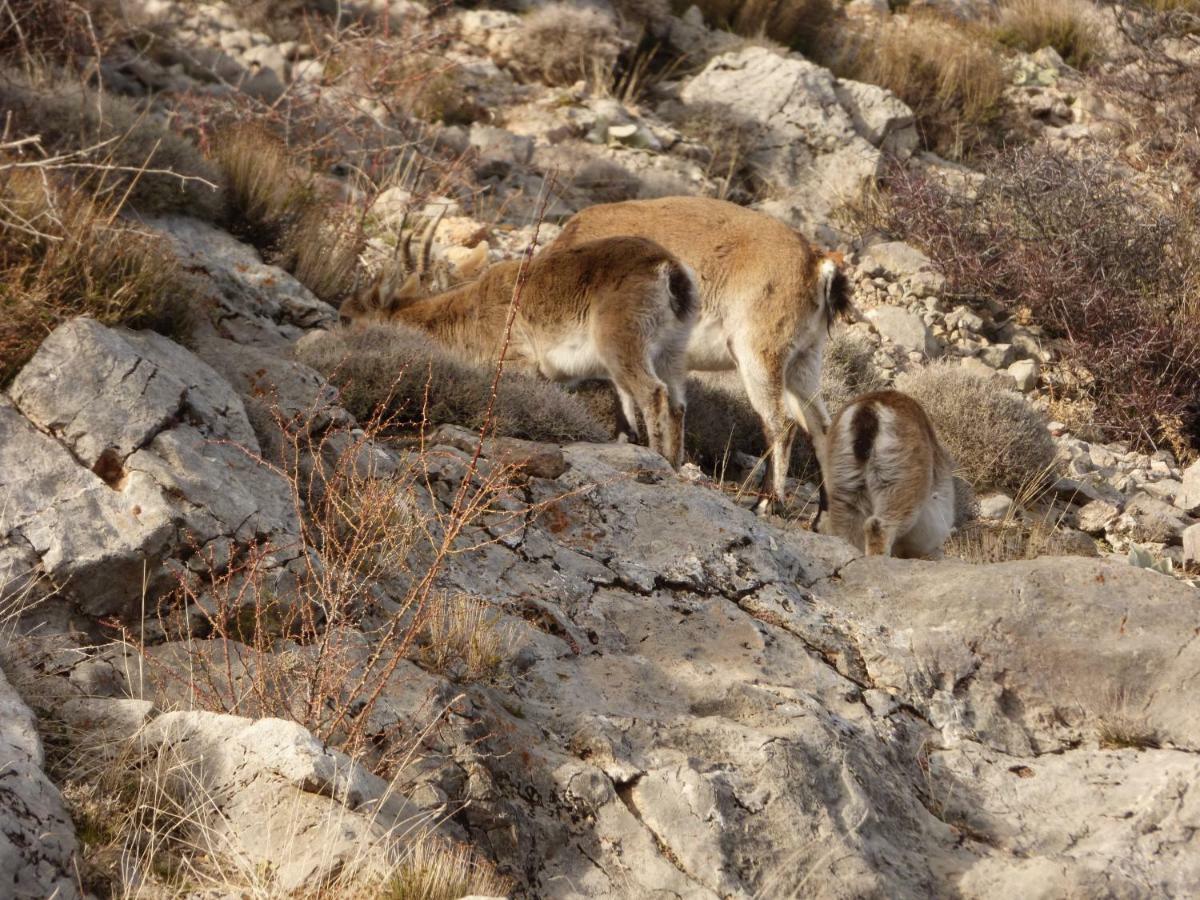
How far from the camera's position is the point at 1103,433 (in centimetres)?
1470

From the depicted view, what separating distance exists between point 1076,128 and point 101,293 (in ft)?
57.8

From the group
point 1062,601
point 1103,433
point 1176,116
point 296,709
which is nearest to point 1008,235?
point 1103,433

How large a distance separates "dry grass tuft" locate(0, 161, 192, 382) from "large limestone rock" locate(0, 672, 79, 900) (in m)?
2.54

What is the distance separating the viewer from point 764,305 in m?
11.3

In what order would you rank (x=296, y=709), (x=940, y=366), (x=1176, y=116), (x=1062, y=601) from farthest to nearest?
1. (x=1176, y=116)
2. (x=940, y=366)
3. (x=1062, y=601)
4. (x=296, y=709)

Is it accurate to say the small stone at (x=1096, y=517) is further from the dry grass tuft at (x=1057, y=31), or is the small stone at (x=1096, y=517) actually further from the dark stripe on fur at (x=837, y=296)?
the dry grass tuft at (x=1057, y=31)

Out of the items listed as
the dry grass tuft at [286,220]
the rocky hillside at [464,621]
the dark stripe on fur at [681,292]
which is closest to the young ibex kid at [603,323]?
the dark stripe on fur at [681,292]

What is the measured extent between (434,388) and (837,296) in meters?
3.94

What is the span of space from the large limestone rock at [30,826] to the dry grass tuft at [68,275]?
8.33ft

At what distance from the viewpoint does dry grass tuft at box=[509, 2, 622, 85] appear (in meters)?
19.8

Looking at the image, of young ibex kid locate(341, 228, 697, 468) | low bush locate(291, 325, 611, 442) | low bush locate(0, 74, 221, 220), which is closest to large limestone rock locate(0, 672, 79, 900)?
low bush locate(291, 325, 611, 442)

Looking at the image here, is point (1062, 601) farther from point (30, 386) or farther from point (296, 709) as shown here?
point (30, 386)

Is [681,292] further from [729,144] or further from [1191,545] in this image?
[729,144]

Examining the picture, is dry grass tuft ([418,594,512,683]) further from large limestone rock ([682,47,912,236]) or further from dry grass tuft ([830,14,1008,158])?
dry grass tuft ([830,14,1008,158])
